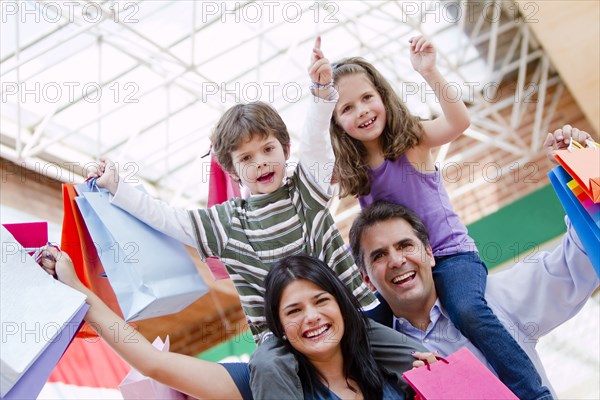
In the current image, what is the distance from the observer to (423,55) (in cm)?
233

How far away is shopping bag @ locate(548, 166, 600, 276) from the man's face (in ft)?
1.64

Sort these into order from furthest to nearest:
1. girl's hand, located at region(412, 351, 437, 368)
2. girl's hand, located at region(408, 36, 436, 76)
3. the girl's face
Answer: the girl's face
girl's hand, located at region(408, 36, 436, 76)
girl's hand, located at region(412, 351, 437, 368)

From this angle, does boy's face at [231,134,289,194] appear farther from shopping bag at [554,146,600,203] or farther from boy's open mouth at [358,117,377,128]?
shopping bag at [554,146,600,203]

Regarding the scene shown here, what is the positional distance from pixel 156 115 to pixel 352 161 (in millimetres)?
4903

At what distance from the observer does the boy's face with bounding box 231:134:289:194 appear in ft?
7.23

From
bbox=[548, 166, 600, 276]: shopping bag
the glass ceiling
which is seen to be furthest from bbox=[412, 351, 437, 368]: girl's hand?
the glass ceiling

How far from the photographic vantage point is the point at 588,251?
1.98 m

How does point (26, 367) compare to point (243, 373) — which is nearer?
point (26, 367)

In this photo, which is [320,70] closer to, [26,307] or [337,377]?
[337,377]

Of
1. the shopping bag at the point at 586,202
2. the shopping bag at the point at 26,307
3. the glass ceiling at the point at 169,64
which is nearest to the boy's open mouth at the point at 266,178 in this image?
the shopping bag at the point at 26,307

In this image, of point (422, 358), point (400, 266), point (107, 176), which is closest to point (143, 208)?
point (107, 176)

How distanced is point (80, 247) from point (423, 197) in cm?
105

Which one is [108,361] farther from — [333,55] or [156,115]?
[333,55]

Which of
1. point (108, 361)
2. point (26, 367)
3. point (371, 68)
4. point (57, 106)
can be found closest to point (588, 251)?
point (371, 68)
